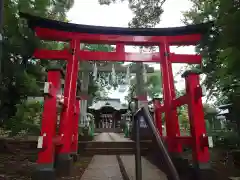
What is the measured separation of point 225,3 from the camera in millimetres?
3033

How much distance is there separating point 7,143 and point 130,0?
6765 millimetres

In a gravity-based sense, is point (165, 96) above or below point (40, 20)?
below

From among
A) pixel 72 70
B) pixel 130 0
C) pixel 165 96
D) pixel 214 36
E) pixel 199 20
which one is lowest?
pixel 165 96

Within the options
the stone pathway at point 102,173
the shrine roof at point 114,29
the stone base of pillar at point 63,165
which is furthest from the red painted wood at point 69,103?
the stone pathway at point 102,173

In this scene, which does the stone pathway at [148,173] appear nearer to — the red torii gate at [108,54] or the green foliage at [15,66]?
the red torii gate at [108,54]

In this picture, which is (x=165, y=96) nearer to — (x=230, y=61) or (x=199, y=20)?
(x=230, y=61)

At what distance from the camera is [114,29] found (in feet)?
19.1

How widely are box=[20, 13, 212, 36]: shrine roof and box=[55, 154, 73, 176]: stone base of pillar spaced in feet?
11.6

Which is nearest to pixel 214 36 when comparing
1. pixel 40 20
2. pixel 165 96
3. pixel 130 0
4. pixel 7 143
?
pixel 165 96

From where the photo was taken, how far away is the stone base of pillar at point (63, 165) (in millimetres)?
4086

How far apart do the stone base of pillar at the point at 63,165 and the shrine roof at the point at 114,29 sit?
11.6ft

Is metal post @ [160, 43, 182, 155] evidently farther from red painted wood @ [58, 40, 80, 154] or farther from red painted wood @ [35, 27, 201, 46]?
red painted wood @ [58, 40, 80, 154]

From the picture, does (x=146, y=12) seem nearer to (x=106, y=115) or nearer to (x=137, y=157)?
(x=137, y=157)

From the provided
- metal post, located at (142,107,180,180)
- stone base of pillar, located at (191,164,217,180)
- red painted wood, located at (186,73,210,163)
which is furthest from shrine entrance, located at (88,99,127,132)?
metal post, located at (142,107,180,180)
